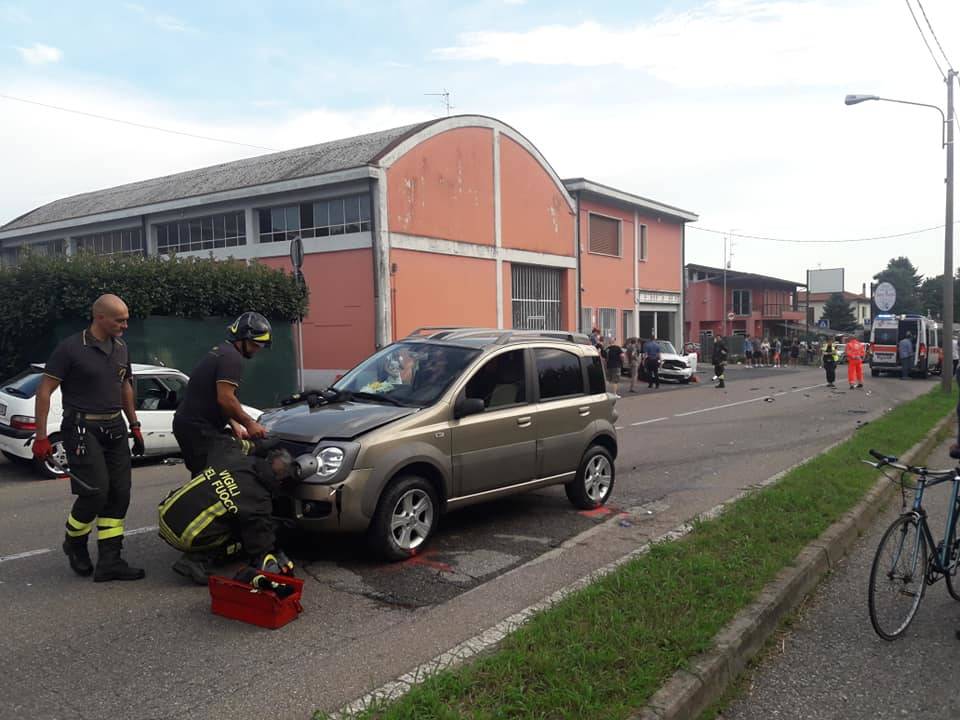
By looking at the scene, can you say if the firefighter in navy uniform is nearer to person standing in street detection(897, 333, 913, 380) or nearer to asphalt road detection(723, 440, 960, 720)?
asphalt road detection(723, 440, 960, 720)

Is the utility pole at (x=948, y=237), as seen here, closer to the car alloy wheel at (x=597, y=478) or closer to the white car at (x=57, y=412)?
the car alloy wheel at (x=597, y=478)

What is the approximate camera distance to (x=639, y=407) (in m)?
19.2

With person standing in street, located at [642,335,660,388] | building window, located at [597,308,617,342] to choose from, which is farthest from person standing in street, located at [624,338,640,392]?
building window, located at [597,308,617,342]

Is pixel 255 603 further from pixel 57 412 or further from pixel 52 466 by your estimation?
pixel 52 466

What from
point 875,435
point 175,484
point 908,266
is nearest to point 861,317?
point 908,266

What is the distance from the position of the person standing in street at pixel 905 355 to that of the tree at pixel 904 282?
84.4m

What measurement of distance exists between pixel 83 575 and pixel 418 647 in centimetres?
267

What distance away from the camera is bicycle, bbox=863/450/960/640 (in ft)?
14.7

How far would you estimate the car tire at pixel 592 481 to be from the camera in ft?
24.7

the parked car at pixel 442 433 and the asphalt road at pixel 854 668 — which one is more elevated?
the parked car at pixel 442 433

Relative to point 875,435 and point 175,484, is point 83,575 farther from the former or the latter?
point 875,435

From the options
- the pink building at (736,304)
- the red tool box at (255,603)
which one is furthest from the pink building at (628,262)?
the red tool box at (255,603)

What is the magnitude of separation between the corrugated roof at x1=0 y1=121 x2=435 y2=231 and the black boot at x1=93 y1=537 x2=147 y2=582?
16.0 metres

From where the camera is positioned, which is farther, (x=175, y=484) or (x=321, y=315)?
(x=321, y=315)
